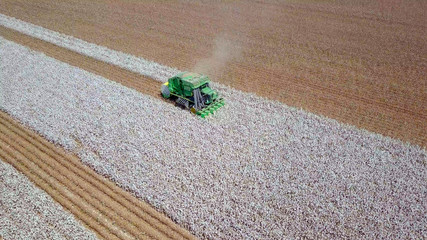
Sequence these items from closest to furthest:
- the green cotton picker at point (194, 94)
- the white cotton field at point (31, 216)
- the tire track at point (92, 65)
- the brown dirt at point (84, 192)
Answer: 1. the white cotton field at point (31, 216)
2. the brown dirt at point (84, 192)
3. the green cotton picker at point (194, 94)
4. the tire track at point (92, 65)

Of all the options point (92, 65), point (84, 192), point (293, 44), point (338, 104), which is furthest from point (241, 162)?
point (293, 44)

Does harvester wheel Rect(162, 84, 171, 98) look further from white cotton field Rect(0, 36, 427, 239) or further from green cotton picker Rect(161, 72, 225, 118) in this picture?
white cotton field Rect(0, 36, 427, 239)

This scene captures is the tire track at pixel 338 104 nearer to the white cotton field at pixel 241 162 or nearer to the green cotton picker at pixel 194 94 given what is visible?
the white cotton field at pixel 241 162

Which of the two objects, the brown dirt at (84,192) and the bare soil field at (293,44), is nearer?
the brown dirt at (84,192)

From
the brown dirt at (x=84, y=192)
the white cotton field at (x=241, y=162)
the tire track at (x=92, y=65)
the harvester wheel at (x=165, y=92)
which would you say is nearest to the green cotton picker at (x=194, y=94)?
the harvester wheel at (x=165, y=92)

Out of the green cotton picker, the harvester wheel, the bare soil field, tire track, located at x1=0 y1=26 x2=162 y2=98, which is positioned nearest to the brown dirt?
the green cotton picker

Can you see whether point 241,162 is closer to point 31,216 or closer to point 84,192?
point 84,192
